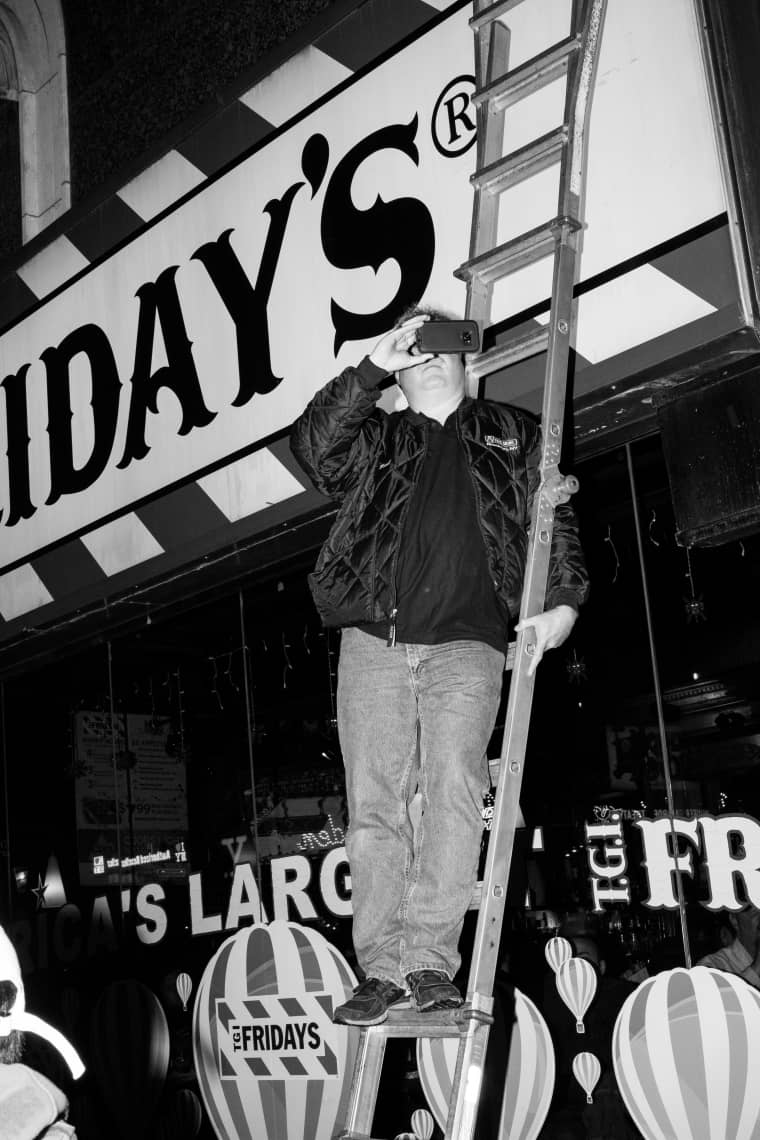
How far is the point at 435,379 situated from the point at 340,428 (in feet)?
1.08

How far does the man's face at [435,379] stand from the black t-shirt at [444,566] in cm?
9

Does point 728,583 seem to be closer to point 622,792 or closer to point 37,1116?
point 622,792

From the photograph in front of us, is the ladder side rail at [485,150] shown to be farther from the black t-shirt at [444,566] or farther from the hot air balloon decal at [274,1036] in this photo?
the hot air balloon decal at [274,1036]

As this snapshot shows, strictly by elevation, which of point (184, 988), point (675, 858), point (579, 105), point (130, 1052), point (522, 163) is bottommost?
point (130, 1052)

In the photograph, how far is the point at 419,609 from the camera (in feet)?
10.5

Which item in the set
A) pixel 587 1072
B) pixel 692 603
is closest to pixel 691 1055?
pixel 587 1072

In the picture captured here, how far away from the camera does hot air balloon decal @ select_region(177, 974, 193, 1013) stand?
16.1 ft

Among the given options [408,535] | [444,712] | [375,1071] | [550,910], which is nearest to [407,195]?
[408,535]

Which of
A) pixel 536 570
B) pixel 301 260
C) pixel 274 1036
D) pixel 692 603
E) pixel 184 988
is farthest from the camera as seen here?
pixel 184 988

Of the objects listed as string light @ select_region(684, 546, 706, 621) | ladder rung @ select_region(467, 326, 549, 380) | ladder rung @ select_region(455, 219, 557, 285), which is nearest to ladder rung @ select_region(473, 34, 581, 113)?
ladder rung @ select_region(455, 219, 557, 285)

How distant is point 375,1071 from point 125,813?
9.13ft

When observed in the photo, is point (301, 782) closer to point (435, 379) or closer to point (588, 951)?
point (588, 951)

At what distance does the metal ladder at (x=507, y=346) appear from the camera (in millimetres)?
2764

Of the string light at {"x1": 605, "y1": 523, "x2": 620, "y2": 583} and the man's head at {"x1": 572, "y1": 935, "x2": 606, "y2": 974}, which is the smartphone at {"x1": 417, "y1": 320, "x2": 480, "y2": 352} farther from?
the man's head at {"x1": 572, "y1": 935, "x2": 606, "y2": 974}
